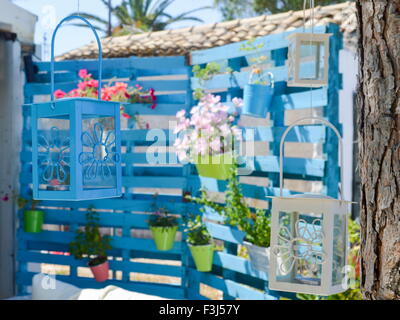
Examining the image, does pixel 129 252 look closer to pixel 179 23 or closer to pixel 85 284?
pixel 85 284

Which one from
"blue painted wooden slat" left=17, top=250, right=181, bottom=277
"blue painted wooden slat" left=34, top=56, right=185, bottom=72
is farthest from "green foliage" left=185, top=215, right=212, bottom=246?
"blue painted wooden slat" left=34, top=56, right=185, bottom=72

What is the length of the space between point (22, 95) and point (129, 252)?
75.5 inches

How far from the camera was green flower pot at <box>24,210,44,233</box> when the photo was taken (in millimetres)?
5441

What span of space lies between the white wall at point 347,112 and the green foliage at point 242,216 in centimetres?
164

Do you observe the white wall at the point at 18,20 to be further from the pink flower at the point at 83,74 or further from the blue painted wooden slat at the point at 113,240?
the blue painted wooden slat at the point at 113,240

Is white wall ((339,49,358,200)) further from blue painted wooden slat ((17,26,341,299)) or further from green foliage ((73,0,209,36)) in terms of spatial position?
green foliage ((73,0,209,36))

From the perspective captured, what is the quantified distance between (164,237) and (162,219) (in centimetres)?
15

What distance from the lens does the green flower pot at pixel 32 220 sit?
5.44 m

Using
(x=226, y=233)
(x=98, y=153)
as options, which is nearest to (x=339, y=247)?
(x=98, y=153)

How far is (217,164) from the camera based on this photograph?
4.02 metres

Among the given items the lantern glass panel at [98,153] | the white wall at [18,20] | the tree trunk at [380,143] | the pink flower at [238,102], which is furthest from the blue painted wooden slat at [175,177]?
the lantern glass panel at [98,153]

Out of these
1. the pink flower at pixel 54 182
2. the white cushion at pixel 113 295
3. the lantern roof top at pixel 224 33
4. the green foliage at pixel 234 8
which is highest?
the green foliage at pixel 234 8
